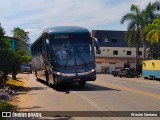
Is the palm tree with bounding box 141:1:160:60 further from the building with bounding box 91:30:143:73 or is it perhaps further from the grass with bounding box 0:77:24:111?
the grass with bounding box 0:77:24:111

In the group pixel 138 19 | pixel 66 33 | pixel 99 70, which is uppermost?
pixel 138 19

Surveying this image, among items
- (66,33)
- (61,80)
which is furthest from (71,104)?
(66,33)

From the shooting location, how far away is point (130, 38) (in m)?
61.9

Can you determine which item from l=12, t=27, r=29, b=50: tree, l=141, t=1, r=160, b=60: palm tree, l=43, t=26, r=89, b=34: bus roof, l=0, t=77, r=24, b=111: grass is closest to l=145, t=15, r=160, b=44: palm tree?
l=141, t=1, r=160, b=60: palm tree

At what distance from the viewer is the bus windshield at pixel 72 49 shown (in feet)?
73.2

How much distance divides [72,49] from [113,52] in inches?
2508

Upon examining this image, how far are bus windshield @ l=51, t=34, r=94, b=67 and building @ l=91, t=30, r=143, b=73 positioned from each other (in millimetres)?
60401

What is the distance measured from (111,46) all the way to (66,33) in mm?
63333

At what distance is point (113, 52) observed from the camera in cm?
8569

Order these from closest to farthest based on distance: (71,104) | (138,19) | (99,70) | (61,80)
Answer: (71,104) → (61,80) → (138,19) → (99,70)

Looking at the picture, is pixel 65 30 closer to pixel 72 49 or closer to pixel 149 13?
pixel 72 49

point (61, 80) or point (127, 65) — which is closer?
point (61, 80)

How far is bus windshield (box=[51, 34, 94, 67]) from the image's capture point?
22297 millimetres

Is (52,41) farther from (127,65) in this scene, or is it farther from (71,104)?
(127,65)
